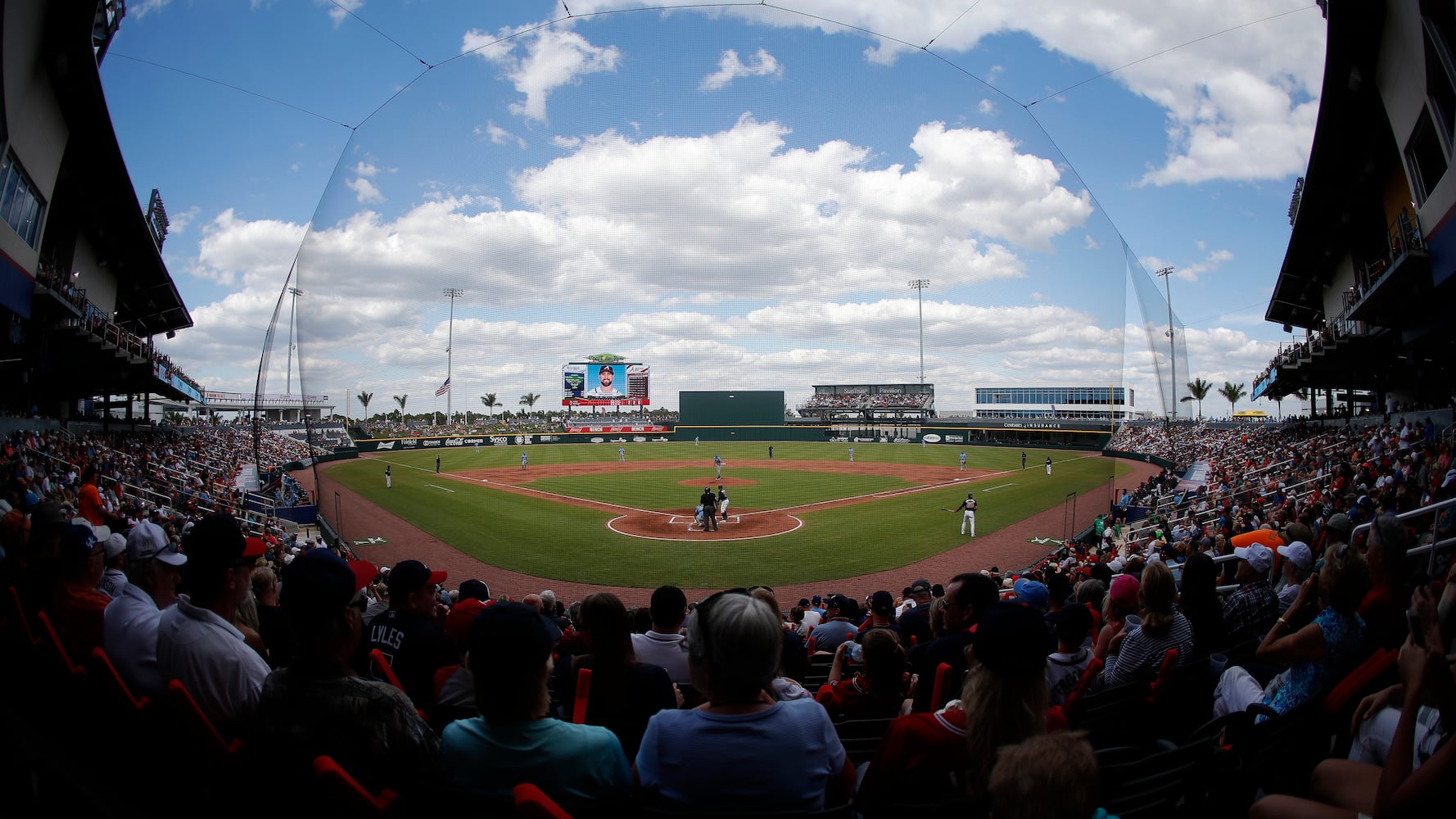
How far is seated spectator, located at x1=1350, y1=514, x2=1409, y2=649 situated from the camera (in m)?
3.53

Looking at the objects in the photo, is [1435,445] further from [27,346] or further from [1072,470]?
[27,346]

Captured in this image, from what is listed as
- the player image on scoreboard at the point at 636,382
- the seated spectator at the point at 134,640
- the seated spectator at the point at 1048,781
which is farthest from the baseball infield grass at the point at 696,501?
the seated spectator at the point at 1048,781

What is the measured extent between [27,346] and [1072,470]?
4701cm

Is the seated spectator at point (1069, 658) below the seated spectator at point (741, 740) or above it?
below

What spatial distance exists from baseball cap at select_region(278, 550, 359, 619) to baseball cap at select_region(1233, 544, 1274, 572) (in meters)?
6.56

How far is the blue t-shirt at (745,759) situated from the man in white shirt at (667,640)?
90.6 inches

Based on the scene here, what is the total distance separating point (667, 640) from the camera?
4387 millimetres

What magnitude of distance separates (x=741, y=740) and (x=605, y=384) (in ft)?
92.4

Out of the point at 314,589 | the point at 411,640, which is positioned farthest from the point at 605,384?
the point at 314,589

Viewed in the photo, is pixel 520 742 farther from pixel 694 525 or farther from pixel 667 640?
pixel 694 525

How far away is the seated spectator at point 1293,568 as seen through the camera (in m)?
4.83

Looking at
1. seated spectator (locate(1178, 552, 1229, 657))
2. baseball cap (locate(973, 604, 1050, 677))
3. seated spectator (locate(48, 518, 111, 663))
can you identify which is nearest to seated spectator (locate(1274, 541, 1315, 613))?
seated spectator (locate(1178, 552, 1229, 657))

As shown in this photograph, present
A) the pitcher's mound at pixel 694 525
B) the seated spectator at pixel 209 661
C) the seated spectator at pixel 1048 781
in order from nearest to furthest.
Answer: the seated spectator at pixel 1048 781
the seated spectator at pixel 209 661
the pitcher's mound at pixel 694 525

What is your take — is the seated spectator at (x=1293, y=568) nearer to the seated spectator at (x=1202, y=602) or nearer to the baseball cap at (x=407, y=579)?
the seated spectator at (x=1202, y=602)
